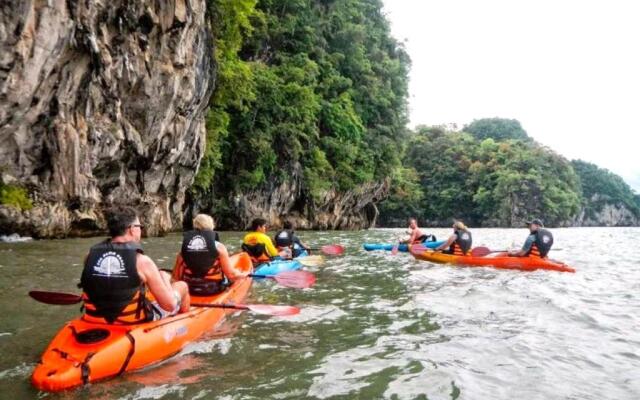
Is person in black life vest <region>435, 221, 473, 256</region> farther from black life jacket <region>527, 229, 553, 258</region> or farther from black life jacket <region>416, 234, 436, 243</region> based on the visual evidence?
black life jacket <region>416, 234, 436, 243</region>

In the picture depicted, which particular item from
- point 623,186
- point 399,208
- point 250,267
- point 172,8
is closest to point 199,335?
point 250,267

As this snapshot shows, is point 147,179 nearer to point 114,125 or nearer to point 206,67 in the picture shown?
point 114,125

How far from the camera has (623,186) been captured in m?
81.4

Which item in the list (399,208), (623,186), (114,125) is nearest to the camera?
(114,125)

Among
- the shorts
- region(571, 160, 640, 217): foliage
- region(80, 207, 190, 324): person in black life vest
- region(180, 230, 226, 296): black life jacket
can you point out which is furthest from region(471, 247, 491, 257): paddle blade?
region(571, 160, 640, 217): foliage

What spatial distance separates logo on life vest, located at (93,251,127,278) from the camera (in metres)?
3.98

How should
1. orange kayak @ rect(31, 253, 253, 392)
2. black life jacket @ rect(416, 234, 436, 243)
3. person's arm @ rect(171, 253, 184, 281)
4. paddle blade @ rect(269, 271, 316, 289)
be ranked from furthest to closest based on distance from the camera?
black life jacket @ rect(416, 234, 436, 243), paddle blade @ rect(269, 271, 316, 289), person's arm @ rect(171, 253, 184, 281), orange kayak @ rect(31, 253, 253, 392)

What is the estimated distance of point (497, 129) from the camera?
86625mm

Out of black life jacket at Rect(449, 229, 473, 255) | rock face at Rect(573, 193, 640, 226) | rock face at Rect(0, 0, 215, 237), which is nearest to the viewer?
rock face at Rect(0, 0, 215, 237)

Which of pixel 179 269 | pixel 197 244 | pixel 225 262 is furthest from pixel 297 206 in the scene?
pixel 197 244

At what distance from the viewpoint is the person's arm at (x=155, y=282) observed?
4.12 m

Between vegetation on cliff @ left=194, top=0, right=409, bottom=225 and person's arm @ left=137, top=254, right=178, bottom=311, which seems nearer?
person's arm @ left=137, top=254, right=178, bottom=311

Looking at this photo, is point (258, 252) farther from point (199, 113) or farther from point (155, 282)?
point (199, 113)

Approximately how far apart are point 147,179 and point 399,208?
154 feet
